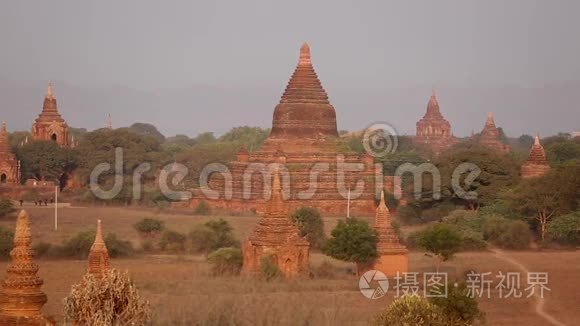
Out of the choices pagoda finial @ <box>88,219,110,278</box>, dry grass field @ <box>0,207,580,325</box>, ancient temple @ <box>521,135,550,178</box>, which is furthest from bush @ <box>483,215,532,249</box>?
pagoda finial @ <box>88,219,110,278</box>

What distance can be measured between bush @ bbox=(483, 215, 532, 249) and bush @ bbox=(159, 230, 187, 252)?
25.9ft

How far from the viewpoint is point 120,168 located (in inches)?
2406

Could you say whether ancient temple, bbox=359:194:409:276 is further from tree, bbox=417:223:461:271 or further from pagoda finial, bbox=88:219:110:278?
pagoda finial, bbox=88:219:110:278

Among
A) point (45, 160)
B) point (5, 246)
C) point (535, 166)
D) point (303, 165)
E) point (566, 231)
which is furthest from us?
point (45, 160)

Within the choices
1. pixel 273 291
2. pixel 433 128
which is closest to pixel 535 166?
pixel 273 291

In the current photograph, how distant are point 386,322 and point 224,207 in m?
29.4

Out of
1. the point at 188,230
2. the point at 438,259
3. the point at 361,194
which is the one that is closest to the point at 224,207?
the point at 361,194

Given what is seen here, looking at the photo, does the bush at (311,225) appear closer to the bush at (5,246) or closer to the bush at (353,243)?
the bush at (353,243)

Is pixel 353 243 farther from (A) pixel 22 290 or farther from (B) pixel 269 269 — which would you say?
(A) pixel 22 290

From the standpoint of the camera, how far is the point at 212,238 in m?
35.6

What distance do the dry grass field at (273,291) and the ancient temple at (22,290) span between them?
243 cm

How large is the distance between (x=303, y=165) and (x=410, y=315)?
2843cm

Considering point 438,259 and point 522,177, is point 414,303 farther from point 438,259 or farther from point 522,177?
point 522,177

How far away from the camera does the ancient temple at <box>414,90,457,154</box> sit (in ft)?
309
